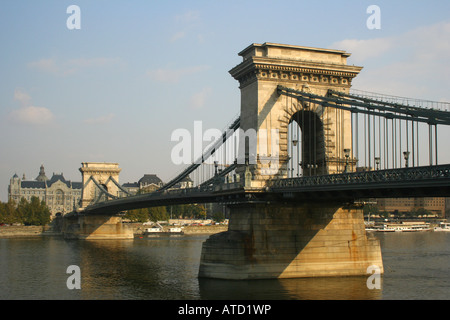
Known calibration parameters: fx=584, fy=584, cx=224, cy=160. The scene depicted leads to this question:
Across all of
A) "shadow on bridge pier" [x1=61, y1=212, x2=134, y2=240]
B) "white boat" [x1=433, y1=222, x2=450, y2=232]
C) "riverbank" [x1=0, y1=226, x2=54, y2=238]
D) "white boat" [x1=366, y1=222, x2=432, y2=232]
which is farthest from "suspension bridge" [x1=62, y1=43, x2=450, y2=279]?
"white boat" [x1=433, y1=222, x2=450, y2=232]

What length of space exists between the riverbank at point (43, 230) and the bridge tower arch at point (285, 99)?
276 ft

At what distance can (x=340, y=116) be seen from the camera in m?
52.9

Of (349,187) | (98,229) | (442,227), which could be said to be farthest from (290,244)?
(442,227)

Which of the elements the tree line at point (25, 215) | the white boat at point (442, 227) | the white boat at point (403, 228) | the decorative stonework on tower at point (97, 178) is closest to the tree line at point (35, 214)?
the tree line at point (25, 215)

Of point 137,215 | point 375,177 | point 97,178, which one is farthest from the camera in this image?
point 97,178

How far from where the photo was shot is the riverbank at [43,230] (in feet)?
419

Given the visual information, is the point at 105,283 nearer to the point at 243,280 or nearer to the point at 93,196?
the point at 243,280

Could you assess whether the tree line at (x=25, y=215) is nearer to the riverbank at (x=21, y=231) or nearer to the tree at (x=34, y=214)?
the tree at (x=34, y=214)

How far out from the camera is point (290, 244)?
47.1m

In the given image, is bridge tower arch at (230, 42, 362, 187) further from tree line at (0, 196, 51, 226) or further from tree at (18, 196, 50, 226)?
tree line at (0, 196, 51, 226)

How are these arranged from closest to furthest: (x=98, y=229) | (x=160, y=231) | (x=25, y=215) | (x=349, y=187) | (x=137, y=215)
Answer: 1. (x=349, y=187)
2. (x=98, y=229)
3. (x=160, y=231)
4. (x=137, y=215)
5. (x=25, y=215)

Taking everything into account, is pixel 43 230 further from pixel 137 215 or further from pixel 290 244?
pixel 290 244

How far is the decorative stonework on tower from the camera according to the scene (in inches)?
5571

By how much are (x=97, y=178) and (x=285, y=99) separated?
102 m
